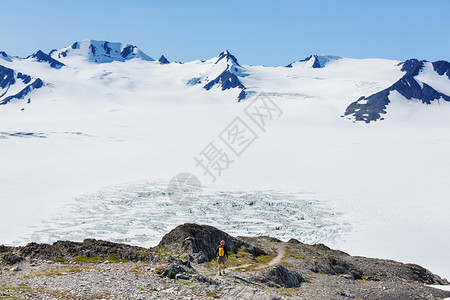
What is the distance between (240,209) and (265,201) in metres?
10.4

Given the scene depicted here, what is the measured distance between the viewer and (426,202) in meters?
106

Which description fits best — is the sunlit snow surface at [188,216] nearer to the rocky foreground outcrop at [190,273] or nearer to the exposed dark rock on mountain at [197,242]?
the exposed dark rock on mountain at [197,242]

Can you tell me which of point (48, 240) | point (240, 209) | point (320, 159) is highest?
point (320, 159)

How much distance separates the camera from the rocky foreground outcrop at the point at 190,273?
22.3 meters

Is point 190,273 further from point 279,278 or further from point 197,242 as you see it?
point 197,242

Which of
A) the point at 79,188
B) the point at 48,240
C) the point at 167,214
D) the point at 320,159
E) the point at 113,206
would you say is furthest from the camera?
the point at 320,159

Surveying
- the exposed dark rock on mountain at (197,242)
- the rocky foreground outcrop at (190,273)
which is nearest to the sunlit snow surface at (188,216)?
the exposed dark rock on mountain at (197,242)

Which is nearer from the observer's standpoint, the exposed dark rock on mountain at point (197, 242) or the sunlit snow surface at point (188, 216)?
the exposed dark rock on mountain at point (197, 242)

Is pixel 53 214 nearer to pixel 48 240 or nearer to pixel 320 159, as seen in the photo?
pixel 48 240

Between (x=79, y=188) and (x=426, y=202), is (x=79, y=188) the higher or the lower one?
the lower one

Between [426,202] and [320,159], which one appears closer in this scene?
[426,202]

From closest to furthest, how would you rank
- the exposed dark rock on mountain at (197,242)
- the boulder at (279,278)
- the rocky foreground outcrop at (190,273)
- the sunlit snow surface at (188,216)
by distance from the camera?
the rocky foreground outcrop at (190,273), the boulder at (279,278), the exposed dark rock on mountain at (197,242), the sunlit snow surface at (188,216)

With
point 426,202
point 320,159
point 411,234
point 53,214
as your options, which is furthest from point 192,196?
point 320,159

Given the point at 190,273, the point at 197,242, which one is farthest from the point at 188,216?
the point at 190,273
